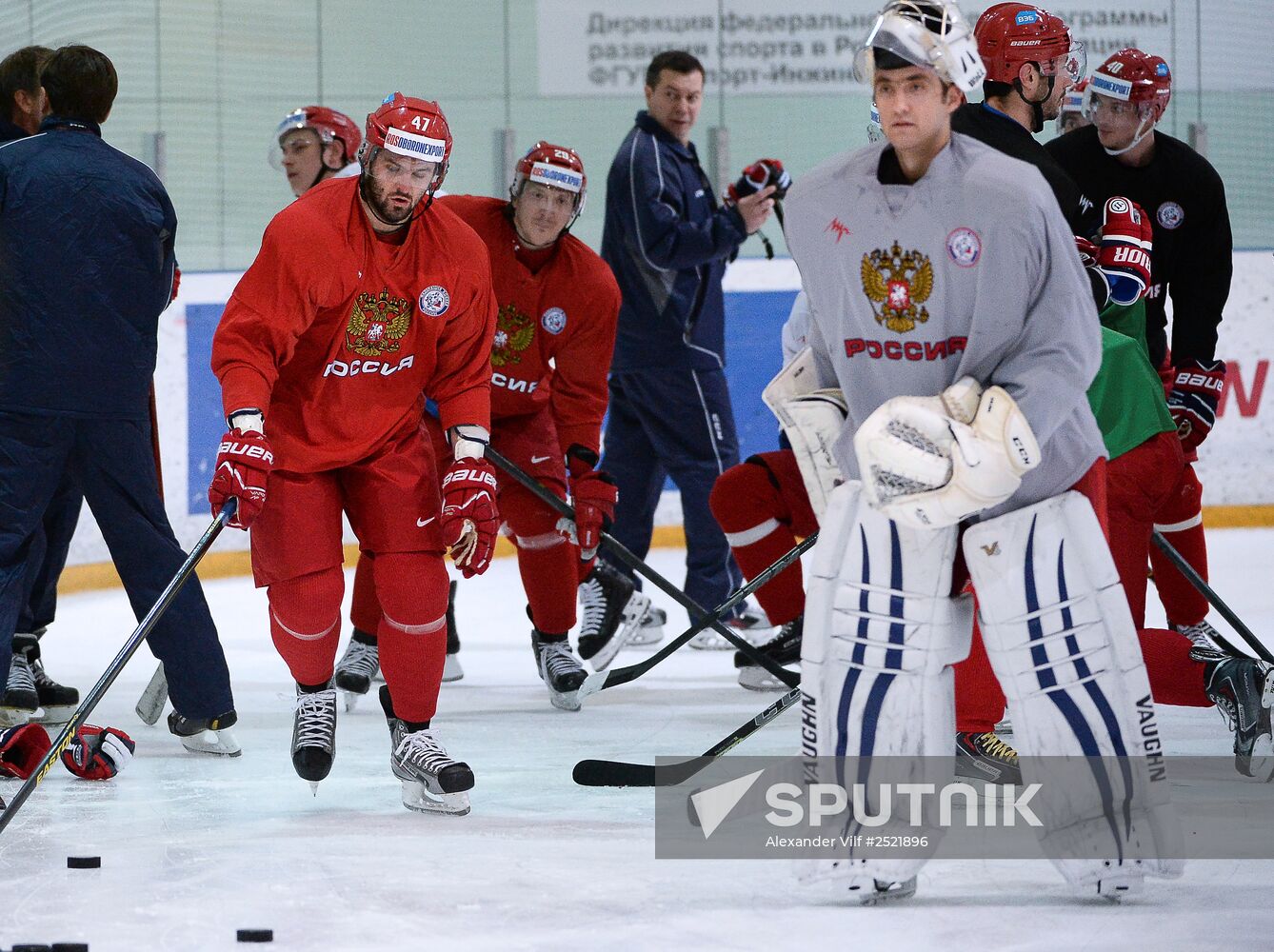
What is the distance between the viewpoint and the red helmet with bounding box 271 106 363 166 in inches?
160

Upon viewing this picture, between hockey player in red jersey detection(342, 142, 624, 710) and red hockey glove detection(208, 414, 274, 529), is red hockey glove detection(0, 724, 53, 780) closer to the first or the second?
red hockey glove detection(208, 414, 274, 529)

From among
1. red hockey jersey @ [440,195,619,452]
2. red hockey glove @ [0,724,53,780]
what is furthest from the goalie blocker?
red hockey jersey @ [440,195,619,452]

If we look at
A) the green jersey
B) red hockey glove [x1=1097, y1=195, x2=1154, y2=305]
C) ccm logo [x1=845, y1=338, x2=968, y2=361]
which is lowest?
the green jersey

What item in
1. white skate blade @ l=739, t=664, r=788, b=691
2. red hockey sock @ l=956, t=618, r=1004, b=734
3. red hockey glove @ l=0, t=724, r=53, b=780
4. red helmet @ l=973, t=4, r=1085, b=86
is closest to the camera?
red hockey sock @ l=956, t=618, r=1004, b=734

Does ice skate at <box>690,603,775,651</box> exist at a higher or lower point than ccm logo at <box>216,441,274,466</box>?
lower

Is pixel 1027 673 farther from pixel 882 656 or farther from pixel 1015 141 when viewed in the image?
pixel 1015 141

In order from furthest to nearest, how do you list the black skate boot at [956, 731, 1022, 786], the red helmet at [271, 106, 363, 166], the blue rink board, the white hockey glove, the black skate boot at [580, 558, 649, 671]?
the blue rink board → the black skate boot at [580, 558, 649, 671] → the red helmet at [271, 106, 363, 166] → the black skate boot at [956, 731, 1022, 786] → the white hockey glove

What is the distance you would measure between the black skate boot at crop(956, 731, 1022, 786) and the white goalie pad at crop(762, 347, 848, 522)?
546 millimetres

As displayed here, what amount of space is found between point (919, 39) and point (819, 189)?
232 millimetres

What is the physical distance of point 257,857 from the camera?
253cm

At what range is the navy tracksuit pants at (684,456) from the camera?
4586 millimetres

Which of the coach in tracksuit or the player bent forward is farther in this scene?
the coach in tracksuit

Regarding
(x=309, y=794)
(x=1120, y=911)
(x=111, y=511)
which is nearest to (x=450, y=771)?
(x=309, y=794)

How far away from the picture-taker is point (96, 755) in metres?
3.08
